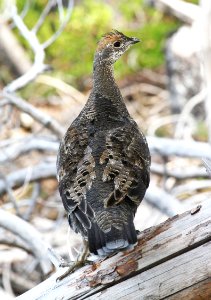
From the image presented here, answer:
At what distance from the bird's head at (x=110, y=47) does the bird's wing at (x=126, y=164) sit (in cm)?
80

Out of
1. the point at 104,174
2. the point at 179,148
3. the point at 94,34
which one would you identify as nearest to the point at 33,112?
the point at 179,148

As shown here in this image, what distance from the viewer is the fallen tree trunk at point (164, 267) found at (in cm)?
366

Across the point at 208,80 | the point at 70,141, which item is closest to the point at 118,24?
the point at 208,80

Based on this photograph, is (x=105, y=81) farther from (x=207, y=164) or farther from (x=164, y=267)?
(x=164, y=267)

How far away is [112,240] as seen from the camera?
3670 millimetres

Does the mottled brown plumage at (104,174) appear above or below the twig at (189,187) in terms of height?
below

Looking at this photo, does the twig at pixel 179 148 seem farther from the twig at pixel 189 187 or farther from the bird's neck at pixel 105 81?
the bird's neck at pixel 105 81

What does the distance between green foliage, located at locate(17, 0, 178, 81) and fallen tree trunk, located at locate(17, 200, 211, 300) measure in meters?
8.70

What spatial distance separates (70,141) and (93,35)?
843cm

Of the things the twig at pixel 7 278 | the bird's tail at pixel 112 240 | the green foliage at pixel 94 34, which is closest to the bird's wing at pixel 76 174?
the bird's tail at pixel 112 240

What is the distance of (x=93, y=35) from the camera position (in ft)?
41.9

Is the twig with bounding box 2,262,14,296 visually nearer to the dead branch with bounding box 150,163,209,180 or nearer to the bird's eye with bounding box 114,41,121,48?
the dead branch with bounding box 150,163,209,180

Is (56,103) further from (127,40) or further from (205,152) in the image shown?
(127,40)

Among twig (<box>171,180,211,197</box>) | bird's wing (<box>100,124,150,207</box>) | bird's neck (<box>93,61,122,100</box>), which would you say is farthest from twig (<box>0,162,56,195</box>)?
bird's wing (<box>100,124,150,207</box>)
